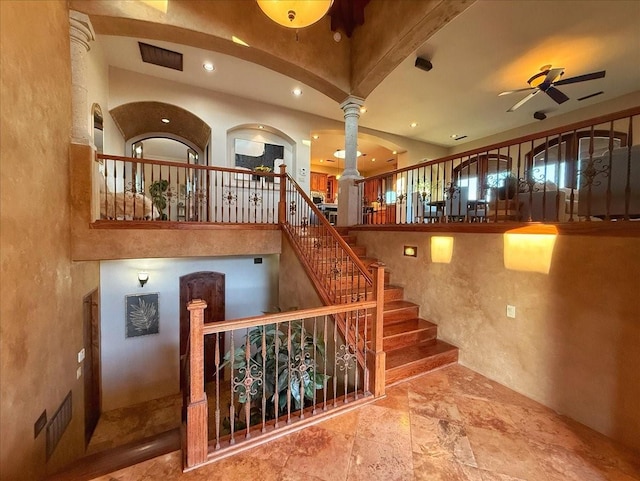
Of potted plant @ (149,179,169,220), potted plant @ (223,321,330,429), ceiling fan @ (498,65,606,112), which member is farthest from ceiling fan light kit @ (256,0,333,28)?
ceiling fan @ (498,65,606,112)

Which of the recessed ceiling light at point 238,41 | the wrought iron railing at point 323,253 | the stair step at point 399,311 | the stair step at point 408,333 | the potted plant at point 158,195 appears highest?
the recessed ceiling light at point 238,41

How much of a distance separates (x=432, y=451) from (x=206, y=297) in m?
4.78

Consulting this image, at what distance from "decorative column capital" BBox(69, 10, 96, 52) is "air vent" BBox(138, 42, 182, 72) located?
146 cm

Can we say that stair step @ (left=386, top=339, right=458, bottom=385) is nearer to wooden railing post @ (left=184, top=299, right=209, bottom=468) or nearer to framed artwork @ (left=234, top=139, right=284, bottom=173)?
wooden railing post @ (left=184, top=299, right=209, bottom=468)

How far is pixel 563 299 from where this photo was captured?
2586 mm

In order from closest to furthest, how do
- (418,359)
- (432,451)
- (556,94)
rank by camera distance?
(432,451) → (418,359) → (556,94)

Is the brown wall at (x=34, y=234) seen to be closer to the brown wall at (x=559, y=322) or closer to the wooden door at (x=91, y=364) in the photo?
the wooden door at (x=91, y=364)

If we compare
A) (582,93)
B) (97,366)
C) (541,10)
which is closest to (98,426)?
(97,366)

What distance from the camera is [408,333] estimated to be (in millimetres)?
3451

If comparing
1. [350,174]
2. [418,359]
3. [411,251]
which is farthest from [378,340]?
[350,174]

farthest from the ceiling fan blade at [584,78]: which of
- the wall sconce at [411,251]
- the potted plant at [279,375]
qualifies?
the potted plant at [279,375]

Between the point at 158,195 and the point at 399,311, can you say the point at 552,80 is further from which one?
the point at 158,195

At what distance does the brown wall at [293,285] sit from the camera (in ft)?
12.1

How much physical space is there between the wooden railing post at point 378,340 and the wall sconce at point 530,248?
1519mm
